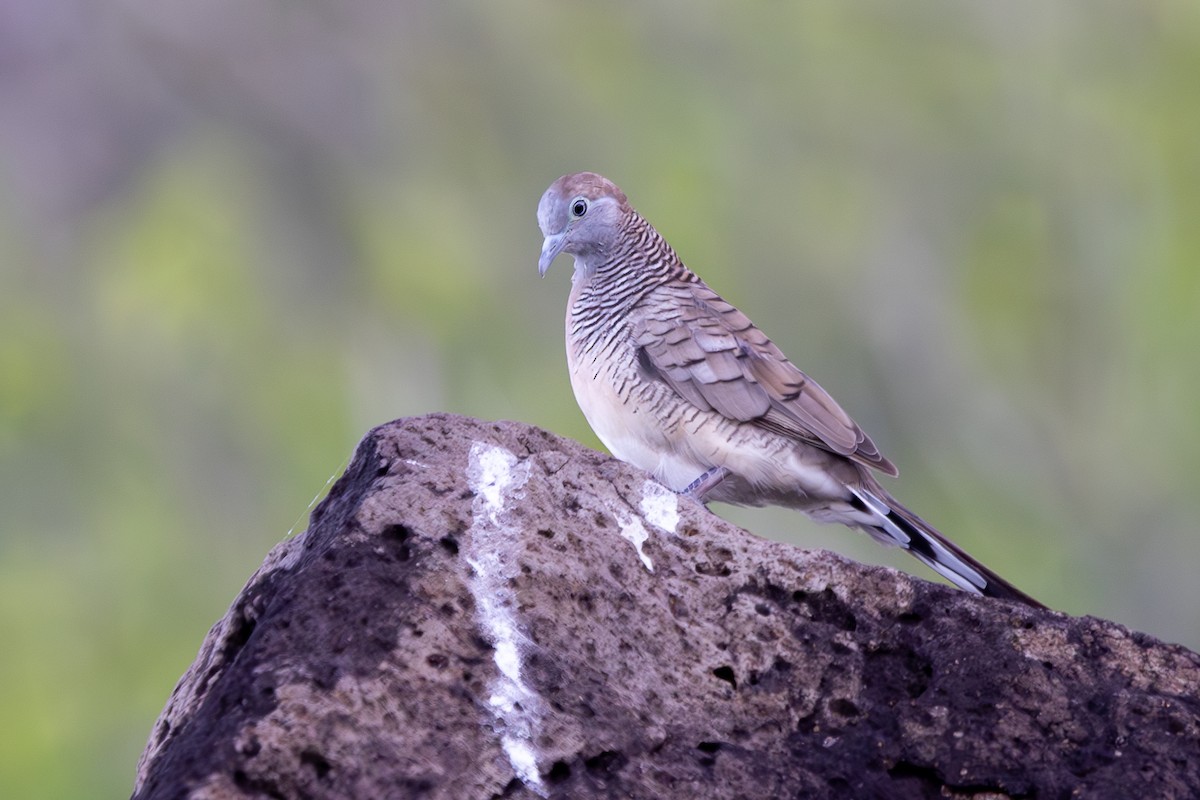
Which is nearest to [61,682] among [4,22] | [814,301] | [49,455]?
[49,455]

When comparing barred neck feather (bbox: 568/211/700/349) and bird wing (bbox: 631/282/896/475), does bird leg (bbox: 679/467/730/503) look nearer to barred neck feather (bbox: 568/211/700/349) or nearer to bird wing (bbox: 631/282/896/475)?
bird wing (bbox: 631/282/896/475)

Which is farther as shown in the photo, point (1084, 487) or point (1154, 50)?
point (1154, 50)

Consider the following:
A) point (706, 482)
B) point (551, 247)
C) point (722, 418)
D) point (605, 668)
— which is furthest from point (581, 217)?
point (605, 668)

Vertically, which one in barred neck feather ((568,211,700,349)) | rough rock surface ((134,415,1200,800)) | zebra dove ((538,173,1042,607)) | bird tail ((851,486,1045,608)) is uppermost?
barred neck feather ((568,211,700,349))

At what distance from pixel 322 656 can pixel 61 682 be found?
38.1 feet

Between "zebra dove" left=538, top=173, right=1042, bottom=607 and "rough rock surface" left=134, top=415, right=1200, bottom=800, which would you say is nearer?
"rough rock surface" left=134, top=415, right=1200, bottom=800

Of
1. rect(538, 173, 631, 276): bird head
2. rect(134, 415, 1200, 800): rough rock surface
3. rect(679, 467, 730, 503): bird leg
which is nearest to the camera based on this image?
rect(134, 415, 1200, 800): rough rock surface

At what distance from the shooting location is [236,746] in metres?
2.79

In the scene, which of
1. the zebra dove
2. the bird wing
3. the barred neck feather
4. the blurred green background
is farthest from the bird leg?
the blurred green background

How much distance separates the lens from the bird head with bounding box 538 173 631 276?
19.9ft

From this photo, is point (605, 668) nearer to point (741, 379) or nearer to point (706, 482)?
point (706, 482)

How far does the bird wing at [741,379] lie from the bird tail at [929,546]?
14cm

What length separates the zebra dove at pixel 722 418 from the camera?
17.7ft

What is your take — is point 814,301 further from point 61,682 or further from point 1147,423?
point 61,682
